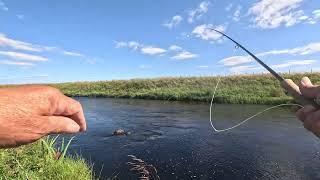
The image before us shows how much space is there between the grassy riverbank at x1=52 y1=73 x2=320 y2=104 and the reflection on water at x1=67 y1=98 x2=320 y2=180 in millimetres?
10992

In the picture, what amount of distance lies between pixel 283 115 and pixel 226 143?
10957 millimetres

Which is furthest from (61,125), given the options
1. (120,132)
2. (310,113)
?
(120,132)

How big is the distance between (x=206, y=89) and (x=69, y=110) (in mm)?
42958

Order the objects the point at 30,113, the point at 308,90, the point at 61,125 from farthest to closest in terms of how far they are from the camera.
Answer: the point at 308,90, the point at 61,125, the point at 30,113

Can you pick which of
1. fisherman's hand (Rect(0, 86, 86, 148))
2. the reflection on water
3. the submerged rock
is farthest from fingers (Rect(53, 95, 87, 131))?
the submerged rock

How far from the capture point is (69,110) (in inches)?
58.9

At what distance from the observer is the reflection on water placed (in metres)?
13.6

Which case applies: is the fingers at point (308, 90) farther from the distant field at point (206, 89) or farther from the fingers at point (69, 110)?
the distant field at point (206, 89)

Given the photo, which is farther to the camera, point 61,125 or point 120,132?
point 120,132

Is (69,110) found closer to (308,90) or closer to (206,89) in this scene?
(308,90)

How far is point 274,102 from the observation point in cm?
3388

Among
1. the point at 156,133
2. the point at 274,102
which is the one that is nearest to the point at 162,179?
the point at 156,133

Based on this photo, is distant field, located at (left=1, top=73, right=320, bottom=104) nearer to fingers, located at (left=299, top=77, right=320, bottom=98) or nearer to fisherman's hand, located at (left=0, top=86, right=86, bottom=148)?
fingers, located at (left=299, top=77, right=320, bottom=98)

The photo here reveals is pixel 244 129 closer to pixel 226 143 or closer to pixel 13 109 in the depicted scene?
pixel 226 143
